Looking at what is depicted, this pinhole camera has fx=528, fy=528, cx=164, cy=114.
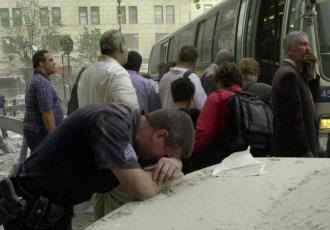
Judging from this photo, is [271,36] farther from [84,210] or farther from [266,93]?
[84,210]

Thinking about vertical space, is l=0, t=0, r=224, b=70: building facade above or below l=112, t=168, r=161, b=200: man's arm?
above

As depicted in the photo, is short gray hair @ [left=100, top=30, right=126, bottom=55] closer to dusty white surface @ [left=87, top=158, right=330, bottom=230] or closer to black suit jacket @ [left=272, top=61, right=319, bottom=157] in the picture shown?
black suit jacket @ [left=272, top=61, right=319, bottom=157]

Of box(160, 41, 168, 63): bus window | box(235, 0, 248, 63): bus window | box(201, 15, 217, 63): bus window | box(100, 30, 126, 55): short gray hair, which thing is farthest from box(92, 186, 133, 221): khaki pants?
box(160, 41, 168, 63): bus window

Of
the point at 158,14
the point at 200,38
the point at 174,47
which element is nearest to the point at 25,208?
the point at 200,38

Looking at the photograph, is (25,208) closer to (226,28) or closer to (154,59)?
(226,28)

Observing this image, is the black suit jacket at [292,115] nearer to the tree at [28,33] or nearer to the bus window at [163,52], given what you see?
the bus window at [163,52]

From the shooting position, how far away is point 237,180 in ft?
7.59

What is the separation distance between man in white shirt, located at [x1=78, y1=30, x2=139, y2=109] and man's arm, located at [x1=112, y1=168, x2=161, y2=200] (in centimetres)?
197

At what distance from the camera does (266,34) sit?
8602 millimetres

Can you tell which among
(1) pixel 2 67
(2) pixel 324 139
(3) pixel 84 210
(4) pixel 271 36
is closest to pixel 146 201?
(3) pixel 84 210

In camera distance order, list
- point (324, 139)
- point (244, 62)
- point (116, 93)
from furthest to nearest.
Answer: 1. point (324, 139)
2. point (244, 62)
3. point (116, 93)

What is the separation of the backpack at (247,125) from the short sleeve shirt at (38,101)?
2.19 m

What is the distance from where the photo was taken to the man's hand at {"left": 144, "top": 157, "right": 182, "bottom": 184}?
2.39 m

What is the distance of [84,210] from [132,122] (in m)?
3.66
